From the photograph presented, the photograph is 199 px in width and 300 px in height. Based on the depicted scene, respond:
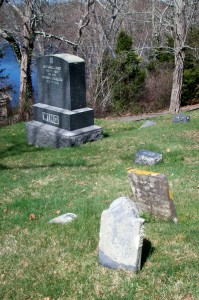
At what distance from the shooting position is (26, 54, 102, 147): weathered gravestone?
37.6ft

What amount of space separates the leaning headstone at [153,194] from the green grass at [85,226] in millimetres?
155

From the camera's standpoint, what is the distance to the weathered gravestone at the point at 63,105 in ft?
37.6

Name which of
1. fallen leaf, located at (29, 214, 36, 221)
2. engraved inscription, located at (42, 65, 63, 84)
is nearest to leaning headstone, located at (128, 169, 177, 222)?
fallen leaf, located at (29, 214, 36, 221)

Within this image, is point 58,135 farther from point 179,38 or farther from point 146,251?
point 179,38

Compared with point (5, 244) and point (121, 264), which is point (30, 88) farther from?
point (121, 264)

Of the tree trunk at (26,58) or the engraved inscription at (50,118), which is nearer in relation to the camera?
the engraved inscription at (50,118)

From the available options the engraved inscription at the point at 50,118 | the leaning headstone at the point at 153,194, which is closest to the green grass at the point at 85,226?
the leaning headstone at the point at 153,194

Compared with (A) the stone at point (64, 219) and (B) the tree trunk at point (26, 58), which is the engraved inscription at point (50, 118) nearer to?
(A) the stone at point (64, 219)

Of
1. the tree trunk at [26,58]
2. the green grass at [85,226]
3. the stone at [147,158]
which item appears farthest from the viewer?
the tree trunk at [26,58]

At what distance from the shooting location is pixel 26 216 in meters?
6.64

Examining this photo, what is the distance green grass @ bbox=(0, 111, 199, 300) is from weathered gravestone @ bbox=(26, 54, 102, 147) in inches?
22.0

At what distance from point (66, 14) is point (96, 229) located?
124 feet

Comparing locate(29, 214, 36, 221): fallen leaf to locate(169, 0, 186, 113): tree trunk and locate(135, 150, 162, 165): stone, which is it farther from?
locate(169, 0, 186, 113): tree trunk

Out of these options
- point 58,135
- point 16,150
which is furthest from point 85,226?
point 16,150
